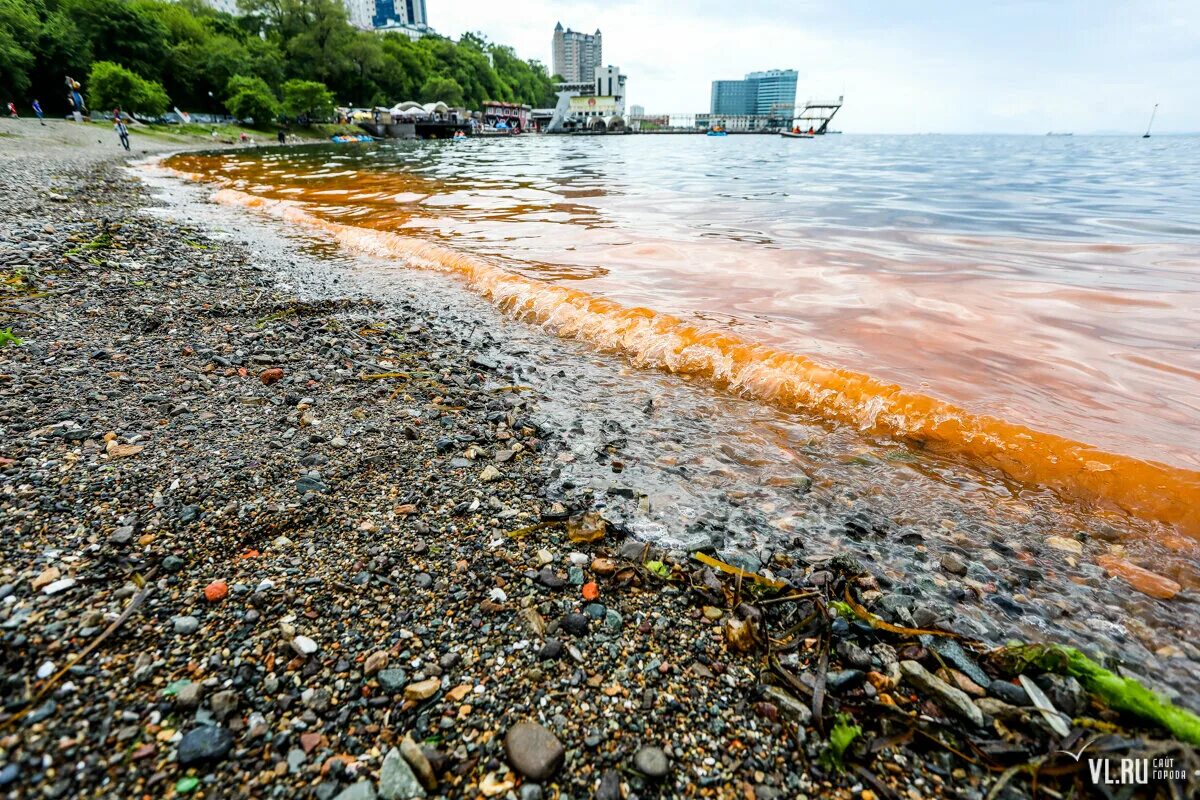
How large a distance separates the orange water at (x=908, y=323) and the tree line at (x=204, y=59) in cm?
7370

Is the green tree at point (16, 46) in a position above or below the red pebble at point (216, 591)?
above

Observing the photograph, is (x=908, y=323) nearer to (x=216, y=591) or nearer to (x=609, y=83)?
(x=216, y=591)

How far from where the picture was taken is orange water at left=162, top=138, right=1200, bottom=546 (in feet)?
13.0

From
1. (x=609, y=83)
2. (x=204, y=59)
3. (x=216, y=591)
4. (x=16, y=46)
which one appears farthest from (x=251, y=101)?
(x=609, y=83)

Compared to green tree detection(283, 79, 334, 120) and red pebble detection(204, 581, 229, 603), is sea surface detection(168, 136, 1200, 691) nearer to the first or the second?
red pebble detection(204, 581, 229, 603)

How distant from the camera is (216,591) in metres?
2.25

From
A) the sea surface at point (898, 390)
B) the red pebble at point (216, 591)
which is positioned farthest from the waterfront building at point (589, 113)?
the red pebble at point (216, 591)

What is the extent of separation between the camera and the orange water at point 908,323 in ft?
13.0

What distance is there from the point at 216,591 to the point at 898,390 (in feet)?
16.7

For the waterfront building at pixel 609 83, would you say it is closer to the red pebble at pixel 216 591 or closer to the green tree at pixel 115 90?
the green tree at pixel 115 90

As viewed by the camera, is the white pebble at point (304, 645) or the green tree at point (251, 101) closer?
the white pebble at point (304, 645)

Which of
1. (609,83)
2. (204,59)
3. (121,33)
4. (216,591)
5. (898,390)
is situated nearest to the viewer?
(216,591)

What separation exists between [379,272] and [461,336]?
367 cm

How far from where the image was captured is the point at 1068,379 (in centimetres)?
489
